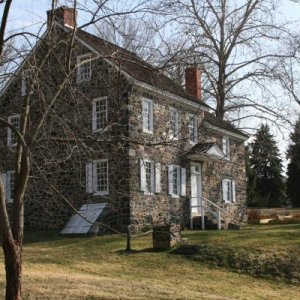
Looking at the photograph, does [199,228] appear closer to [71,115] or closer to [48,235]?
[48,235]

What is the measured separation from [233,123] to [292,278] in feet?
77.8

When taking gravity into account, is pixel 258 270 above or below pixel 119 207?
below

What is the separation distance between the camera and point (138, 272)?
1396cm

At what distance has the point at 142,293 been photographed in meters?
11.0

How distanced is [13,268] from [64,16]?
3.95 meters

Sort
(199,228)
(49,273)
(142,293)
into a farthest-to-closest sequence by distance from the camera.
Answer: (199,228), (49,273), (142,293)

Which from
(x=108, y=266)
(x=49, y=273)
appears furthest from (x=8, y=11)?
(x=108, y=266)

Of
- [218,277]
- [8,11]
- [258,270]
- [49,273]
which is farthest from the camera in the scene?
[258,270]

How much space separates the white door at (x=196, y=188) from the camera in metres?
26.5

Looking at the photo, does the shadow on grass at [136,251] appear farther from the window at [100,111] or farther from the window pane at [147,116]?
the window pane at [147,116]

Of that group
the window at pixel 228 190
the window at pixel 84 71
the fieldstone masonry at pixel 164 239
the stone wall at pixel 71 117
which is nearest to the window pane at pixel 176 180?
the window at pixel 228 190

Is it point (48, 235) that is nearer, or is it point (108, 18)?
point (108, 18)

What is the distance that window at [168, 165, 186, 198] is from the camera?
2497 centimetres

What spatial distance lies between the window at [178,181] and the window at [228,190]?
14.9 ft
